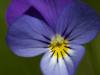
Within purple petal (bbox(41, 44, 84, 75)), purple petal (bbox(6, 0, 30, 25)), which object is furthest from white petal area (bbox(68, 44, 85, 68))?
purple petal (bbox(6, 0, 30, 25))

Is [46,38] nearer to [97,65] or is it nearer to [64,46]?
[64,46]

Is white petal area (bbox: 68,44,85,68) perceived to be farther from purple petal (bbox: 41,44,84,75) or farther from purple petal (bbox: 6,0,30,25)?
purple petal (bbox: 6,0,30,25)

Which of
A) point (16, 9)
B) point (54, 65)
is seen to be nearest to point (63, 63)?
point (54, 65)

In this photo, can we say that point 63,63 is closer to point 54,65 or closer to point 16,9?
point 54,65

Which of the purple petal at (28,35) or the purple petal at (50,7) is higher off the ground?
the purple petal at (50,7)

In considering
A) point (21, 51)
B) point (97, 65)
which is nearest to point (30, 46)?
point (21, 51)

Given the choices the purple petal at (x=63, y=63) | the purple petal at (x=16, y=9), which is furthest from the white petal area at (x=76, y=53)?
the purple petal at (x=16, y=9)

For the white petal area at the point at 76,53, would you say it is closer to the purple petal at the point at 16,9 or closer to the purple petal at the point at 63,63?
the purple petal at the point at 63,63
